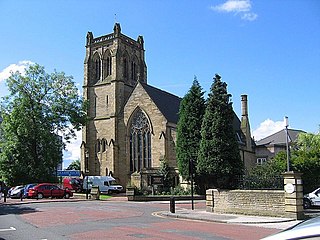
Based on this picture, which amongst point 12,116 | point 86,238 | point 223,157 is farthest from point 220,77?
point 12,116

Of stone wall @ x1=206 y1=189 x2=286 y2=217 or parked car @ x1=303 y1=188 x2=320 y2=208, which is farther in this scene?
parked car @ x1=303 y1=188 x2=320 y2=208

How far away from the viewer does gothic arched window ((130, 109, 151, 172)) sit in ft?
174

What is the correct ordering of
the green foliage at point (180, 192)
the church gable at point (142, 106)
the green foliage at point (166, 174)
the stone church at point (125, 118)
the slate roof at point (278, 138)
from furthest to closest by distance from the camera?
the slate roof at point (278, 138)
the church gable at point (142, 106)
the stone church at point (125, 118)
the green foliage at point (166, 174)
the green foliage at point (180, 192)

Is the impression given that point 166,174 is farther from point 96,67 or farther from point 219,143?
point 96,67

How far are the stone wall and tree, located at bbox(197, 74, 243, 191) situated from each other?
5.86ft

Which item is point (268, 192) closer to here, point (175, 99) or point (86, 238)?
point (86, 238)

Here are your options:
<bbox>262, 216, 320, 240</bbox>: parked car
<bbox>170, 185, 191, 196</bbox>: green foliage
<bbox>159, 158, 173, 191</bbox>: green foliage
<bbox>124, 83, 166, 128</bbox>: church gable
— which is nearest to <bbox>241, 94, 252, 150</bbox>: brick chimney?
<bbox>124, 83, 166, 128</bbox>: church gable

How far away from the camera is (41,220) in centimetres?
1792

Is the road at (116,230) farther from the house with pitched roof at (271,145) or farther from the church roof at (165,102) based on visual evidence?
the house with pitched roof at (271,145)

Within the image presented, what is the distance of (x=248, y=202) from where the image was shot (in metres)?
19.5

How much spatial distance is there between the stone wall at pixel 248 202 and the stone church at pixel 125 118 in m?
25.7

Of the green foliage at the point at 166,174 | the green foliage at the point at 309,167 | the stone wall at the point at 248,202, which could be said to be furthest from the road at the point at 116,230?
the green foliage at the point at 166,174

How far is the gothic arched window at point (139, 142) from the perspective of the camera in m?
52.9

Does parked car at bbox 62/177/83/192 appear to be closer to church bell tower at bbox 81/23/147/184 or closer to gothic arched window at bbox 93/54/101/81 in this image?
church bell tower at bbox 81/23/147/184
